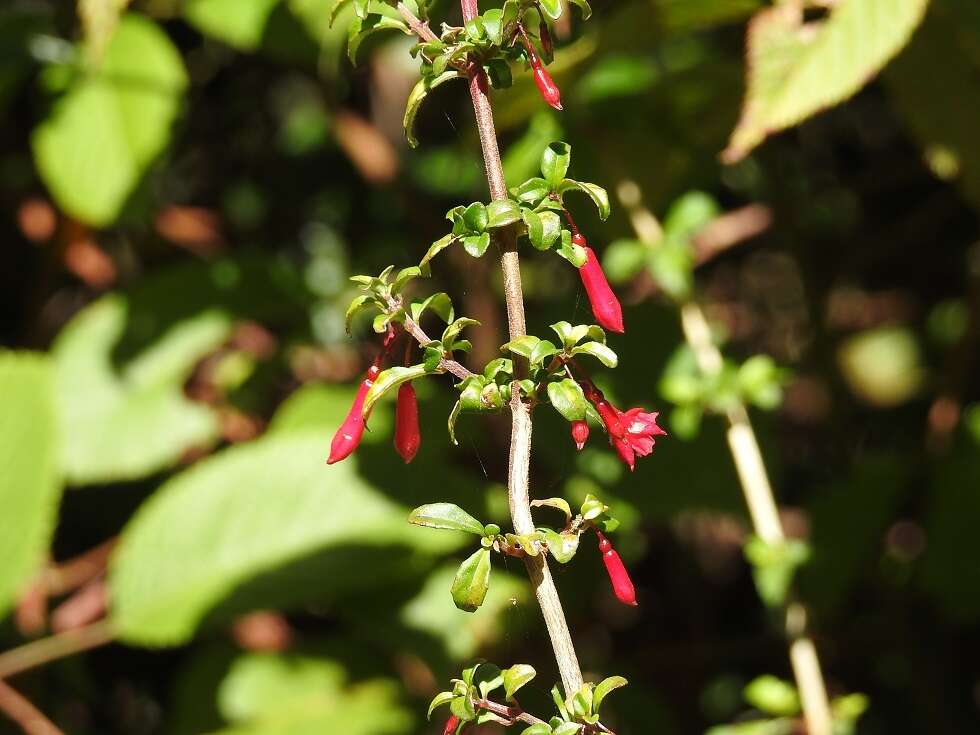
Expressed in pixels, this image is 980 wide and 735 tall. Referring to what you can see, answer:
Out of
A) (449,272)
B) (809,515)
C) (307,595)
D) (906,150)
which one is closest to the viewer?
(307,595)

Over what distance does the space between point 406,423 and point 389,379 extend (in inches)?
2.1

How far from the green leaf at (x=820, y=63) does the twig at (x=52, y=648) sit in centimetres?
76

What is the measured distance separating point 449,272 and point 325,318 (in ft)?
0.58

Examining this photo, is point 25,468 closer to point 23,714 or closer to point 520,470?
point 23,714

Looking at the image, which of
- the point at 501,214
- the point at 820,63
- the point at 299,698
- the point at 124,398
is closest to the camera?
the point at 501,214

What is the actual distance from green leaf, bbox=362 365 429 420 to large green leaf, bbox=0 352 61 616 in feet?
2.10

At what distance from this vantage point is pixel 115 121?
1.28 m

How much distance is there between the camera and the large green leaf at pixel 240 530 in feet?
3.49

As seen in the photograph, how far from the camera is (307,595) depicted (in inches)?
40.7

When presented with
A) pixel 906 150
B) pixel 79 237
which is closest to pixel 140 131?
pixel 79 237

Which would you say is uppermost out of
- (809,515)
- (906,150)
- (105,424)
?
(906,150)

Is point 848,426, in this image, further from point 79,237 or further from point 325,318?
point 79,237

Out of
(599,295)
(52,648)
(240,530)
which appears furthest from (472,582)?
(52,648)

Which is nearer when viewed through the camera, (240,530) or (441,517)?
(441,517)
